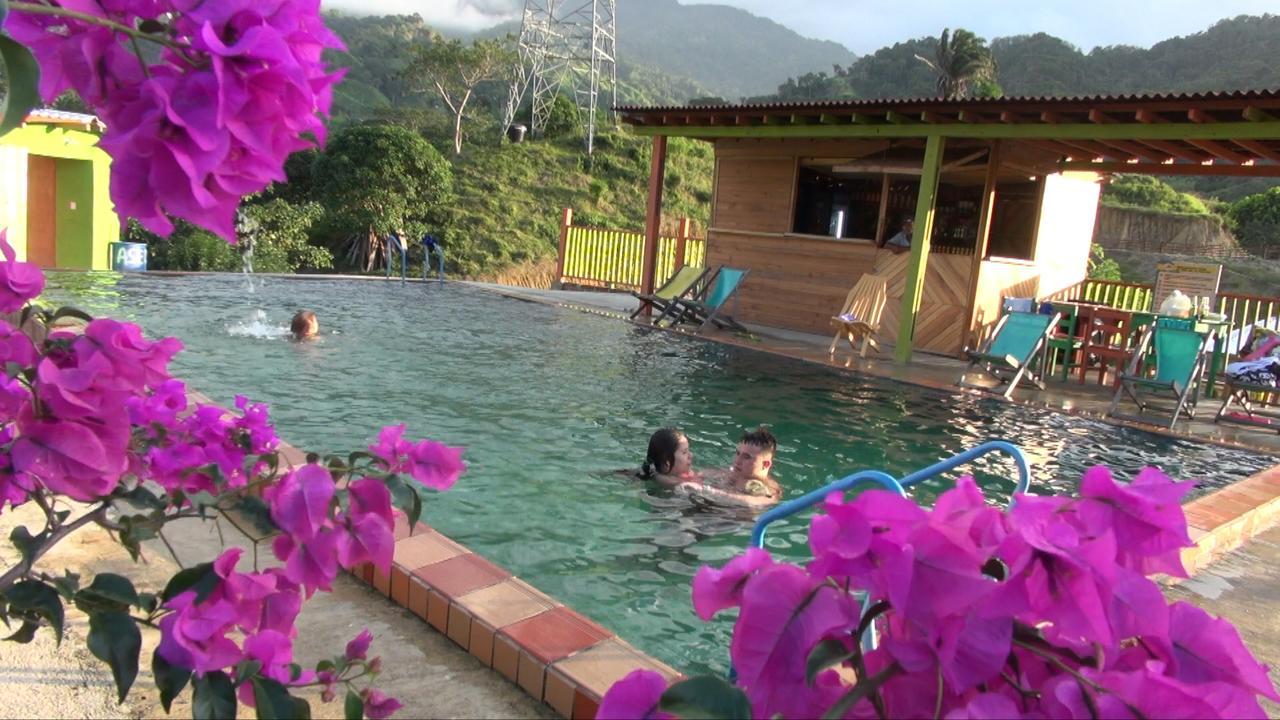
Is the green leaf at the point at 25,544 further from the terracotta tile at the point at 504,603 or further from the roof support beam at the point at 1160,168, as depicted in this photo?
the roof support beam at the point at 1160,168

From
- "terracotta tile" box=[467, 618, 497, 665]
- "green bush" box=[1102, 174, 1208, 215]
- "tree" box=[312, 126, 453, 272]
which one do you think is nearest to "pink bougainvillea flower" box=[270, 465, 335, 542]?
"terracotta tile" box=[467, 618, 497, 665]

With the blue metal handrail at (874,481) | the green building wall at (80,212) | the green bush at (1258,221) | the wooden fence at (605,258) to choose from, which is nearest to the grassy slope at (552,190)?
the wooden fence at (605,258)

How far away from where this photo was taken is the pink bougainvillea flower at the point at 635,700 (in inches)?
26.5

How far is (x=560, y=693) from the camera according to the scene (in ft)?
7.29

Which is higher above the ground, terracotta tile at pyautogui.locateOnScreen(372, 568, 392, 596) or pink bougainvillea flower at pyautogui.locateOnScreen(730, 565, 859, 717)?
pink bougainvillea flower at pyautogui.locateOnScreen(730, 565, 859, 717)

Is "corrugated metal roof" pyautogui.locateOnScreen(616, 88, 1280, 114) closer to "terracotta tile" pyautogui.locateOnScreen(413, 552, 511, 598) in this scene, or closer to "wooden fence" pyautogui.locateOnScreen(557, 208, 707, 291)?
"wooden fence" pyautogui.locateOnScreen(557, 208, 707, 291)

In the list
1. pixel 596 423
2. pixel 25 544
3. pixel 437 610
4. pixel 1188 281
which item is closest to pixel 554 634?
pixel 437 610

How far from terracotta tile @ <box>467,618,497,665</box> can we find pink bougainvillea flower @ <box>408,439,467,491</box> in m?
1.35

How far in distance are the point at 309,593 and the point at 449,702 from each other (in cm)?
128

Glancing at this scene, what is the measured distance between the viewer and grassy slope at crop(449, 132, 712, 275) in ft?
95.6

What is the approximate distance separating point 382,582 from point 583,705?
0.95 meters

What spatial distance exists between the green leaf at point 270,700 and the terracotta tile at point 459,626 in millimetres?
1556

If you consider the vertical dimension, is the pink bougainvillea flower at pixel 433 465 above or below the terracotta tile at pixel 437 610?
above

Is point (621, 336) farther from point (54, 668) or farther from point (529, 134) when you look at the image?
point (529, 134)
